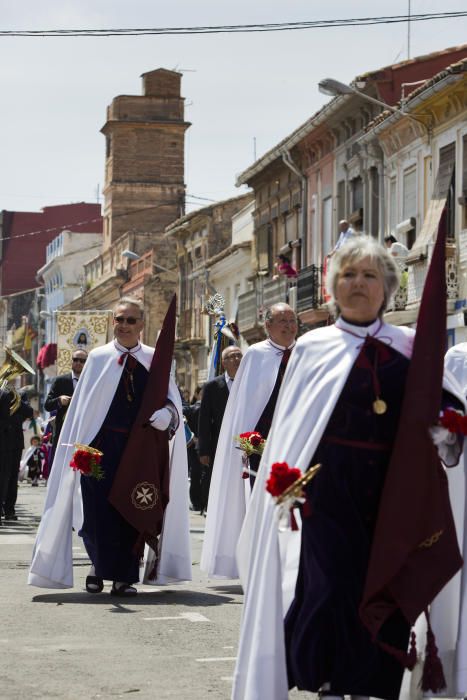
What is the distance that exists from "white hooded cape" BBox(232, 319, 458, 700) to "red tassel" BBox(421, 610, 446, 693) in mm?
568

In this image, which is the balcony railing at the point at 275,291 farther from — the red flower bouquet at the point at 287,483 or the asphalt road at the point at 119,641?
the red flower bouquet at the point at 287,483

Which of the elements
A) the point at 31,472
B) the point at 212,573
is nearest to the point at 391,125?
the point at 31,472

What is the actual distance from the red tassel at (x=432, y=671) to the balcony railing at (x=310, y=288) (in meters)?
36.0

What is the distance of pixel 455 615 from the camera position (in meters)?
6.33

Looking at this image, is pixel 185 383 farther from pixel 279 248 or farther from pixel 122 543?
pixel 122 543

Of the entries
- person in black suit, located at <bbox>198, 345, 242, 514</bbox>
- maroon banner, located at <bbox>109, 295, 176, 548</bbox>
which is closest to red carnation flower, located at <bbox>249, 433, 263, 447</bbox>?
maroon banner, located at <bbox>109, 295, 176, 548</bbox>

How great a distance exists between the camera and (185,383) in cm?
6519

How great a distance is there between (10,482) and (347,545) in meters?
15.8

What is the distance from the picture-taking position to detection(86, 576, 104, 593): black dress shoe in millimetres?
11255

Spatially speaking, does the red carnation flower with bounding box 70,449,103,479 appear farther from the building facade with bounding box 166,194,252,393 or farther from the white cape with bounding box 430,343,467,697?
the building facade with bounding box 166,194,252,393

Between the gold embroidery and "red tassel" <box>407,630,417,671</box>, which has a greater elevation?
the gold embroidery

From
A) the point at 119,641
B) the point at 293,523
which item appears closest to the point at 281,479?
the point at 293,523

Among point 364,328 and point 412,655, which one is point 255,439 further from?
point 412,655

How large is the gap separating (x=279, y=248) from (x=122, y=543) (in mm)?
37736
